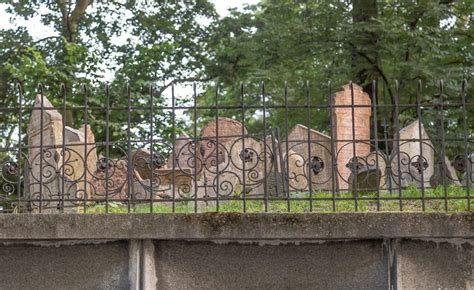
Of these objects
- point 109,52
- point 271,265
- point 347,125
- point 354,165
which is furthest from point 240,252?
point 109,52

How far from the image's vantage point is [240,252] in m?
6.07

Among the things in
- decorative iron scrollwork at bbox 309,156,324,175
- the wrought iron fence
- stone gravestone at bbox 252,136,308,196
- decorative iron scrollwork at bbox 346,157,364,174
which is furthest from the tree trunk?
decorative iron scrollwork at bbox 346,157,364,174

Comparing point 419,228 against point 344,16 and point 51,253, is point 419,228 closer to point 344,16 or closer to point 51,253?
point 51,253

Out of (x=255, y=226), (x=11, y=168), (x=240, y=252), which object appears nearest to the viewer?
(x=255, y=226)

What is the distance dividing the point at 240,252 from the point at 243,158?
2.39 feet

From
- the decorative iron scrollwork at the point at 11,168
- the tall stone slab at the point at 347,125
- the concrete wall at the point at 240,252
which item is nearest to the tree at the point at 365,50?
the tall stone slab at the point at 347,125

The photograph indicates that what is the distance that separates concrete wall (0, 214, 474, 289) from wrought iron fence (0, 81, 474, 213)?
0.22 meters

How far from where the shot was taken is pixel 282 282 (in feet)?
19.9

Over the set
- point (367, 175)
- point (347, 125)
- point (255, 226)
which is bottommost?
point (255, 226)

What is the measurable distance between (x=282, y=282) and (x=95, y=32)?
55.5 ft

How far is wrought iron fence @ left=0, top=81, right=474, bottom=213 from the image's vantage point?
6.25 m

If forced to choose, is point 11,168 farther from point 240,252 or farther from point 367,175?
point 367,175

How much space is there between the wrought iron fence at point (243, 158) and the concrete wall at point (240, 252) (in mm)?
225

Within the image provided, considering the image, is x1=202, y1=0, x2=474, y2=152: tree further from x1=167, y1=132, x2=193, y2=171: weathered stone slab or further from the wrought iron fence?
x1=167, y1=132, x2=193, y2=171: weathered stone slab
